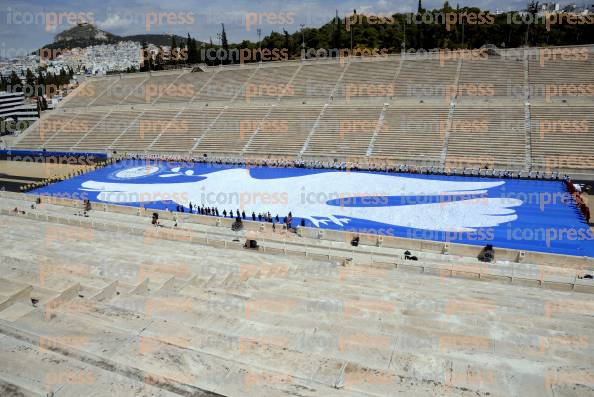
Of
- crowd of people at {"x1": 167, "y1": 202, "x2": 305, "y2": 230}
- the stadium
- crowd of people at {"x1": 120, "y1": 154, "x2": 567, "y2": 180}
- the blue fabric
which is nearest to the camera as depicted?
the stadium

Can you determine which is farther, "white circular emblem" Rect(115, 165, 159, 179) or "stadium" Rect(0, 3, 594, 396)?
"white circular emblem" Rect(115, 165, 159, 179)

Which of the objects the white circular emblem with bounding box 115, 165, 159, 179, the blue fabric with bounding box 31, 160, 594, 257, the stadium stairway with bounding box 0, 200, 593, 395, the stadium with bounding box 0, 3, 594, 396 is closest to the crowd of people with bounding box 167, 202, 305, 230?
the stadium with bounding box 0, 3, 594, 396

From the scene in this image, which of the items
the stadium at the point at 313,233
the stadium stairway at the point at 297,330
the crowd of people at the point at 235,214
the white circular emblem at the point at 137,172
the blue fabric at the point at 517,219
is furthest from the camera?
the white circular emblem at the point at 137,172

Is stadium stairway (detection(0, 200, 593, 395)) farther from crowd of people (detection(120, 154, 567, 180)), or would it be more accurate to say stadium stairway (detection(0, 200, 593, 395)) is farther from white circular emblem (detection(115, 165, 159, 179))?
white circular emblem (detection(115, 165, 159, 179))

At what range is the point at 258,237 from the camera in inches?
890

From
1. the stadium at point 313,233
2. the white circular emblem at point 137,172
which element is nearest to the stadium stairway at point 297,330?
the stadium at point 313,233

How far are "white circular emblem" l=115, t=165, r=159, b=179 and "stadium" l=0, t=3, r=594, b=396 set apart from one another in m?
0.72

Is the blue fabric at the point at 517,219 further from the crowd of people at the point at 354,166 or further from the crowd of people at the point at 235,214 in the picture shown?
the crowd of people at the point at 354,166

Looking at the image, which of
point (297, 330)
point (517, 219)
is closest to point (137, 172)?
point (517, 219)

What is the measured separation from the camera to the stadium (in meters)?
8.32

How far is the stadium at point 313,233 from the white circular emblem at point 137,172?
2.35ft

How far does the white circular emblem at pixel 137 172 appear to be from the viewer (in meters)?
40.1

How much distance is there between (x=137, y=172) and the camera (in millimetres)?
41188

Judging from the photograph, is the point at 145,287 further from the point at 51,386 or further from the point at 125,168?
the point at 125,168
